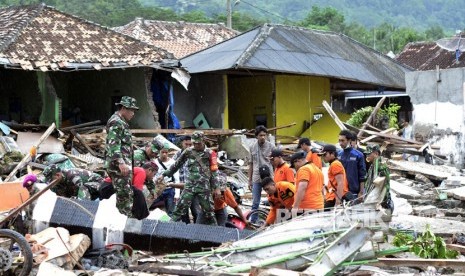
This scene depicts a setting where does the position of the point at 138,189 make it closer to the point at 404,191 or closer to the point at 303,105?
the point at 404,191

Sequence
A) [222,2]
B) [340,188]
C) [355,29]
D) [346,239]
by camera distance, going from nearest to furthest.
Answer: [346,239] < [340,188] < [355,29] < [222,2]

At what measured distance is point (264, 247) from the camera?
8406mm

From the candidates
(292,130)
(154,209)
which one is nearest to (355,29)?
(292,130)

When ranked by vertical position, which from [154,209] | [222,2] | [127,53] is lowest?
[154,209]

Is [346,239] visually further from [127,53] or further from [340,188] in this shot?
[127,53]

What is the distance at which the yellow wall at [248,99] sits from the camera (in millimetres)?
25203

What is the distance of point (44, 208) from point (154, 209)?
2748 millimetres

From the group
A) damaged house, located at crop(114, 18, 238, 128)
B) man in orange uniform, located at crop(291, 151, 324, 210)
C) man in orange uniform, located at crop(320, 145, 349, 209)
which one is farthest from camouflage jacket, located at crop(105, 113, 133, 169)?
damaged house, located at crop(114, 18, 238, 128)

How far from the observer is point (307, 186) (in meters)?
9.92

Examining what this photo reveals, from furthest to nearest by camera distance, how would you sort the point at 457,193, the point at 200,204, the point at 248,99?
1. the point at 248,99
2. the point at 457,193
3. the point at 200,204

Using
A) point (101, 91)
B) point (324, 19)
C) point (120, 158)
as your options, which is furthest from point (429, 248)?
point (324, 19)

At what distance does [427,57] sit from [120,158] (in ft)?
117

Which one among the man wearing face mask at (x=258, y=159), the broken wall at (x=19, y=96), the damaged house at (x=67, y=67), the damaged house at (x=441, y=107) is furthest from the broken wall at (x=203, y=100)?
the man wearing face mask at (x=258, y=159)

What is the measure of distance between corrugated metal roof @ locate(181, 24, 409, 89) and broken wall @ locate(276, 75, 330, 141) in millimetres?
878
